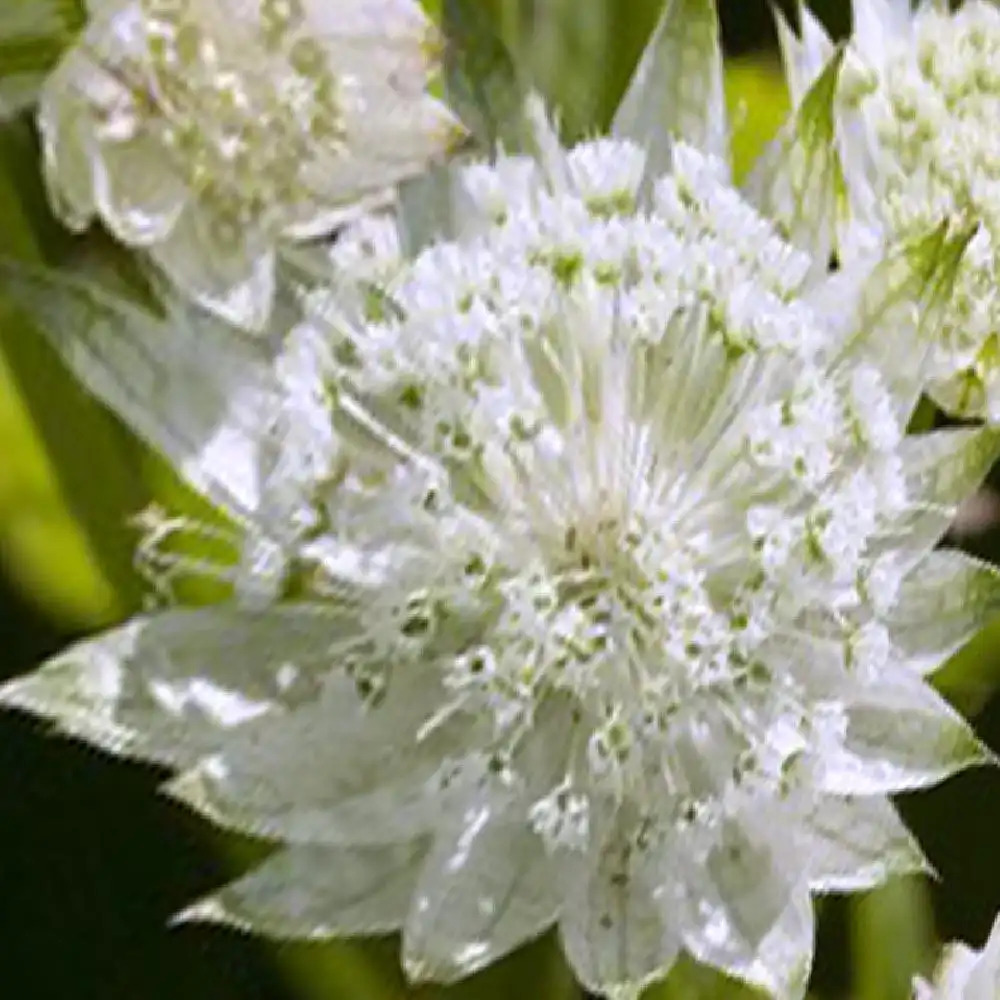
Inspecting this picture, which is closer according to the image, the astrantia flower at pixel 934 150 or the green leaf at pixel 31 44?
the green leaf at pixel 31 44

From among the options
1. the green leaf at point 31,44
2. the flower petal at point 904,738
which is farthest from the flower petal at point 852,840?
the green leaf at point 31,44

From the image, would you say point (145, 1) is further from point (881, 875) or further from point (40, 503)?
point (881, 875)

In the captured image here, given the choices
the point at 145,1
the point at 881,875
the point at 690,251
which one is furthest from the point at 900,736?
the point at 145,1

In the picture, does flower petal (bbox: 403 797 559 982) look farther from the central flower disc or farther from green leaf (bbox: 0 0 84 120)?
green leaf (bbox: 0 0 84 120)

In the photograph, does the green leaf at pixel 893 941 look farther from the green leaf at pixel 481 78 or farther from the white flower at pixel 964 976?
the green leaf at pixel 481 78

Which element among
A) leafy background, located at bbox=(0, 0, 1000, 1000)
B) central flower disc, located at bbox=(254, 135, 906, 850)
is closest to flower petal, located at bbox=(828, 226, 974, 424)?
central flower disc, located at bbox=(254, 135, 906, 850)
